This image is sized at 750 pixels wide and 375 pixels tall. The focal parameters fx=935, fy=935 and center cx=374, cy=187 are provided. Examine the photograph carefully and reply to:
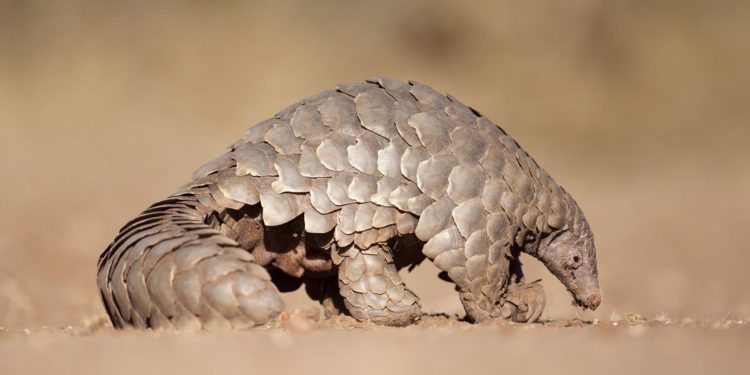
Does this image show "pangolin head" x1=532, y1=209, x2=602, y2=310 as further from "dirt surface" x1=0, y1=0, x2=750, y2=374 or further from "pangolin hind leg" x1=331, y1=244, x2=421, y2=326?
"dirt surface" x1=0, y1=0, x2=750, y2=374

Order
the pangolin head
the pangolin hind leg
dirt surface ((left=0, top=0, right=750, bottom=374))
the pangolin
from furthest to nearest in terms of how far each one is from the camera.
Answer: dirt surface ((left=0, top=0, right=750, bottom=374))
the pangolin head
the pangolin hind leg
the pangolin

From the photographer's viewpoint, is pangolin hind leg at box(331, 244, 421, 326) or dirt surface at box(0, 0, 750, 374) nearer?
pangolin hind leg at box(331, 244, 421, 326)

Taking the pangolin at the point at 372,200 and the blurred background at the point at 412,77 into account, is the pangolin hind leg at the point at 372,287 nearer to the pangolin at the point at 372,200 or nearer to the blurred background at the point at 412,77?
the pangolin at the point at 372,200

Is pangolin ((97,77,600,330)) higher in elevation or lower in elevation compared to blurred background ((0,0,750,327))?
lower

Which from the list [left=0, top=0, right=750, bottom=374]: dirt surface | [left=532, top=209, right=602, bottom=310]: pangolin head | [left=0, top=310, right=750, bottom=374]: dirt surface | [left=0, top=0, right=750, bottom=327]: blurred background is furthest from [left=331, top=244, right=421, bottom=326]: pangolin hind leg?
[left=0, top=0, right=750, bottom=327]: blurred background

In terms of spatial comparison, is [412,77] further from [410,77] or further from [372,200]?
[372,200]

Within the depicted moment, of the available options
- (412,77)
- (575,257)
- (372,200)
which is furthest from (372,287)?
(412,77)
